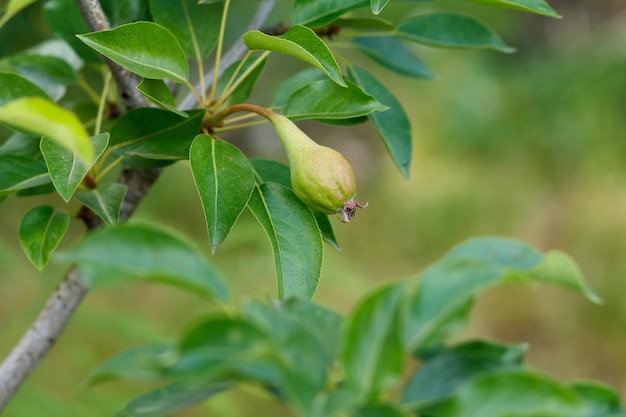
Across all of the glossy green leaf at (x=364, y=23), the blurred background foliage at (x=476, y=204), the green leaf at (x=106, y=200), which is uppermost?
the glossy green leaf at (x=364, y=23)

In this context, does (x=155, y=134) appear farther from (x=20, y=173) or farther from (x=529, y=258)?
(x=529, y=258)

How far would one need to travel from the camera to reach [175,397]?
31cm

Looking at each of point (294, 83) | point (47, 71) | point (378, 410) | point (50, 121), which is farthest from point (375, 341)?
point (47, 71)

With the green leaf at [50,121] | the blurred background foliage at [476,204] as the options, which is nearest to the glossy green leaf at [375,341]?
the green leaf at [50,121]

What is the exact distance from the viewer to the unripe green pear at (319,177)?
0.47 m

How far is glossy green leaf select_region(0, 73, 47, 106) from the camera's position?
51 cm

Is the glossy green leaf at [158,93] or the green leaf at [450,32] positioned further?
the green leaf at [450,32]

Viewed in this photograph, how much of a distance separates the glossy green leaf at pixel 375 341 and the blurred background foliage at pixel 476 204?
139 centimetres

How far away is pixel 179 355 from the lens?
0.26 m

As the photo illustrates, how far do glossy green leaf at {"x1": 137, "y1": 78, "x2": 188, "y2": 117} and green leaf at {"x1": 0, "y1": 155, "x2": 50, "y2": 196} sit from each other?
0.10 m

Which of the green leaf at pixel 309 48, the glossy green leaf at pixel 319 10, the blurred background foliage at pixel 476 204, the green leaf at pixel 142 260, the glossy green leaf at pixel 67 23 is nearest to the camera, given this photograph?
the green leaf at pixel 142 260

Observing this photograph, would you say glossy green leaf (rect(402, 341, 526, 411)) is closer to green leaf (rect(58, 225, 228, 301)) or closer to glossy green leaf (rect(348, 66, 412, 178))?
green leaf (rect(58, 225, 228, 301))

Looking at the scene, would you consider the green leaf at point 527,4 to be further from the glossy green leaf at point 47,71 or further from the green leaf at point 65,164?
the glossy green leaf at point 47,71

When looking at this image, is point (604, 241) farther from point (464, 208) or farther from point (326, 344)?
point (326, 344)
